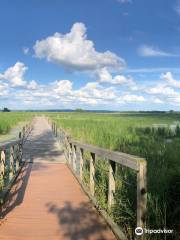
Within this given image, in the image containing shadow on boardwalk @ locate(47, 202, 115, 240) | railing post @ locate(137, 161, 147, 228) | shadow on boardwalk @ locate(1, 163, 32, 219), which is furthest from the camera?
shadow on boardwalk @ locate(1, 163, 32, 219)

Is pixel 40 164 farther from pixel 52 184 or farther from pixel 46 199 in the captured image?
pixel 46 199

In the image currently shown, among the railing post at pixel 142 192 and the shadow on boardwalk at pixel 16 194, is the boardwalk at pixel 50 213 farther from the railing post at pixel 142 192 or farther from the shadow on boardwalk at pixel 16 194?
the railing post at pixel 142 192

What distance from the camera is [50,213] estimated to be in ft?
18.9

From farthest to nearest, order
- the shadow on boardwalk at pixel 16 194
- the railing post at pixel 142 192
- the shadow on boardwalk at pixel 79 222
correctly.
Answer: the shadow on boardwalk at pixel 16 194 → the shadow on boardwalk at pixel 79 222 → the railing post at pixel 142 192

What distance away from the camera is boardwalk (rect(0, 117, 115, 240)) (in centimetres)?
473

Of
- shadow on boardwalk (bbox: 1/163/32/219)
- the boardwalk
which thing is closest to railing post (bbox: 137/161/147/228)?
the boardwalk

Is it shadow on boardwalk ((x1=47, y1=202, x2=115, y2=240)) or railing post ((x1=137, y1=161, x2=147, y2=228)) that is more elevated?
railing post ((x1=137, y1=161, x2=147, y2=228))

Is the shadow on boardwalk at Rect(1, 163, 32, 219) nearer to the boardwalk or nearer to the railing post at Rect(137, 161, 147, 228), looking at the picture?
the boardwalk

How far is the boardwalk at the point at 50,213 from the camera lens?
4.73 meters

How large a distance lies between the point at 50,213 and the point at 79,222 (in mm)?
701

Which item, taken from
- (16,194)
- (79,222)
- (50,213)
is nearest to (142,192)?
(79,222)

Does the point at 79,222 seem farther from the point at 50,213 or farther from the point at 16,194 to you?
the point at 16,194

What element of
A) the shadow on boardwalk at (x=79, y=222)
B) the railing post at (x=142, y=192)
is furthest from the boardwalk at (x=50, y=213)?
the railing post at (x=142, y=192)

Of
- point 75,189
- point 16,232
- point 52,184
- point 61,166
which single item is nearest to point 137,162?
point 16,232
